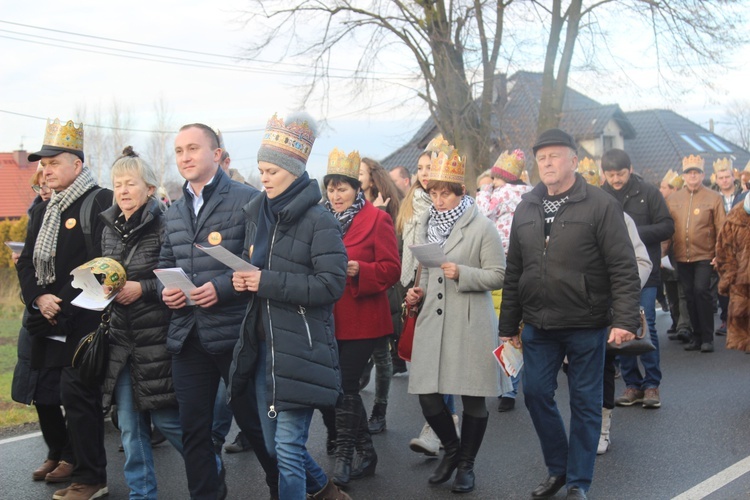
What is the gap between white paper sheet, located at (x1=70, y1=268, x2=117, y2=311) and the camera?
496cm

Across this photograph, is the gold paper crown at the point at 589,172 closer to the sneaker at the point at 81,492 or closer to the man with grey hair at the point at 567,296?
the man with grey hair at the point at 567,296

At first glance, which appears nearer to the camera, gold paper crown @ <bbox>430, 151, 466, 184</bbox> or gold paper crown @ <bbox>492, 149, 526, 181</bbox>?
gold paper crown @ <bbox>430, 151, 466, 184</bbox>

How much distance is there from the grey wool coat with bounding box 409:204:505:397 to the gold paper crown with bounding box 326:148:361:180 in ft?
2.85

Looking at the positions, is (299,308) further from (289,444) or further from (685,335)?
(685,335)

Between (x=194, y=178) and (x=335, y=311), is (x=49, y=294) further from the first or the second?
(x=335, y=311)

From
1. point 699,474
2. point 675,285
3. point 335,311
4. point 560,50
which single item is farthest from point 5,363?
point 560,50

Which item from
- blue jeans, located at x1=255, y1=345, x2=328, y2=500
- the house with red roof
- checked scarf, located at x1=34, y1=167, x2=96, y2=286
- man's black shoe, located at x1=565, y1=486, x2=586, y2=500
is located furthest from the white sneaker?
the house with red roof

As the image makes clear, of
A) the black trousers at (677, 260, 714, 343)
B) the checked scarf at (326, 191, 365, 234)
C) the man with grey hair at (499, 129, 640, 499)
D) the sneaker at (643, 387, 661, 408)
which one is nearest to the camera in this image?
the man with grey hair at (499, 129, 640, 499)

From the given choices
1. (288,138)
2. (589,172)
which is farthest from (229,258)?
(589,172)

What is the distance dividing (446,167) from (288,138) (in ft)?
4.69

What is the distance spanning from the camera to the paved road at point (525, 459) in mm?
5672

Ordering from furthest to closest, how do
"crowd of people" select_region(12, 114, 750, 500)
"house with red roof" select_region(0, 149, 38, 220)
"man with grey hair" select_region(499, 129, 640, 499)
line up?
1. "house with red roof" select_region(0, 149, 38, 220)
2. "man with grey hair" select_region(499, 129, 640, 499)
3. "crowd of people" select_region(12, 114, 750, 500)

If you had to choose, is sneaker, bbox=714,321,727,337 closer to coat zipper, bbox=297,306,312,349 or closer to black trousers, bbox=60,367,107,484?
coat zipper, bbox=297,306,312,349

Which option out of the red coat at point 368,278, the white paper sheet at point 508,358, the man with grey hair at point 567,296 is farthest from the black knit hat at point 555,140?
the red coat at point 368,278
